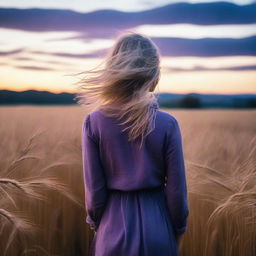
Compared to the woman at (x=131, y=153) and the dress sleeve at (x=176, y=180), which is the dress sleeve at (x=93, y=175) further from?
the dress sleeve at (x=176, y=180)

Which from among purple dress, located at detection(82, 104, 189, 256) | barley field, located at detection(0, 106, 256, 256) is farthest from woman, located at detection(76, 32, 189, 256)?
barley field, located at detection(0, 106, 256, 256)

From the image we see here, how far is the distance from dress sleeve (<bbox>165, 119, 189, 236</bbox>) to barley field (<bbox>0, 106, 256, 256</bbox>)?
1.55 feet

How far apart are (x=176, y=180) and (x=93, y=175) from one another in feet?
0.83

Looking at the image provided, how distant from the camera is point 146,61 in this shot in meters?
1.28

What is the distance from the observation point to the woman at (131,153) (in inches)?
50.1

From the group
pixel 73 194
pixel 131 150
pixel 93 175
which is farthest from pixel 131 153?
pixel 73 194

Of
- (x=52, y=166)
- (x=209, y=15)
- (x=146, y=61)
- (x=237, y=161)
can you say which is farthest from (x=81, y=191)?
(x=209, y=15)

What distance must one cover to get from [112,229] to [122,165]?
203 mm

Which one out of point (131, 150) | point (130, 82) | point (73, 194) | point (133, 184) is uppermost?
point (130, 82)

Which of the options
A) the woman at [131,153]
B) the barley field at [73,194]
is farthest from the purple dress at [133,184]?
the barley field at [73,194]

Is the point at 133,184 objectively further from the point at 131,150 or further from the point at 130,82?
the point at 130,82

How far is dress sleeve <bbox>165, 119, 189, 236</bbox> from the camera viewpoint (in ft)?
4.22

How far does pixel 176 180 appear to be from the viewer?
133 cm

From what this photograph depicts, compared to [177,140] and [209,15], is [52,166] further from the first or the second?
[209,15]
